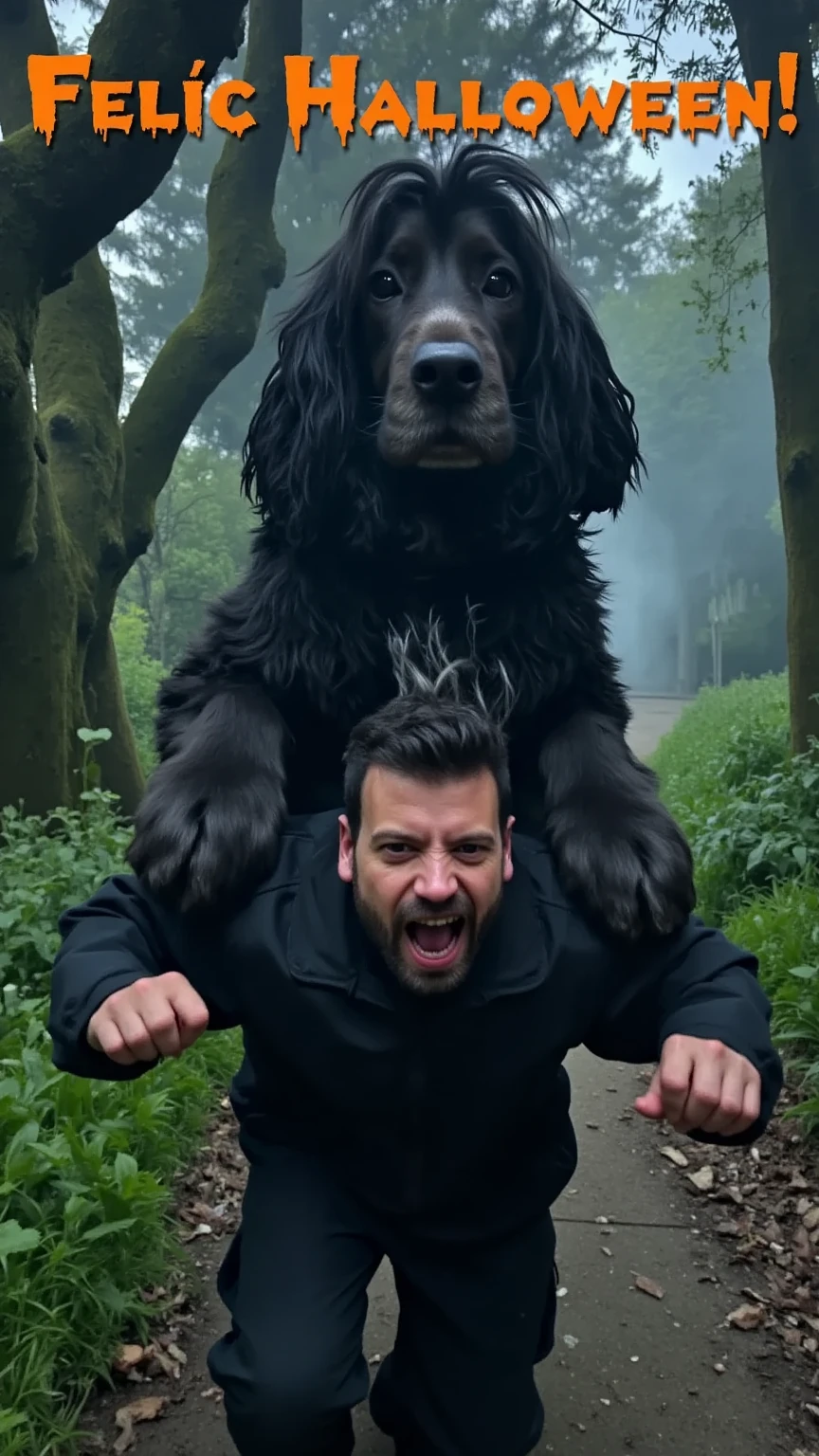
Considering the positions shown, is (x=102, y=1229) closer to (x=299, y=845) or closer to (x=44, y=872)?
(x=299, y=845)

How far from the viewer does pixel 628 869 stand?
1590 mm

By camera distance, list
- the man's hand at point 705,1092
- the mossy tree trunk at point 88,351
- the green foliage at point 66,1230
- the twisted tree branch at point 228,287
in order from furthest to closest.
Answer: the twisted tree branch at point 228,287 → the mossy tree trunk at point 88,351 → the green foliage at point 66,1230 → the man's hand at point 705,1092

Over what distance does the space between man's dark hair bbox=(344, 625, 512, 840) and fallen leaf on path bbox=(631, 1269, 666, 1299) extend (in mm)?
1697

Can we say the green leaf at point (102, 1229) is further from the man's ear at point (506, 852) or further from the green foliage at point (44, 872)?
the man's ear at point (506, 852)

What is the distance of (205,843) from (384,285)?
37.8 inches

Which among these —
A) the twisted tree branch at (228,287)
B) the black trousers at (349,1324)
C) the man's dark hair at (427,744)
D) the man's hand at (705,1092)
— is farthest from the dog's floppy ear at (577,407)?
the twisted tree branch at (228,287)

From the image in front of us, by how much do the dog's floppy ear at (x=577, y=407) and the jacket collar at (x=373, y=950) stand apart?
700mm

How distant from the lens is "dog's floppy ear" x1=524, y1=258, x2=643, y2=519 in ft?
5.80

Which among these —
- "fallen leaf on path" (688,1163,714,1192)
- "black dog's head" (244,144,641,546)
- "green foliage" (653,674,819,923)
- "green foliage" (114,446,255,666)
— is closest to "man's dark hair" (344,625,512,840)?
"black dog's head" (244,144,641,546)

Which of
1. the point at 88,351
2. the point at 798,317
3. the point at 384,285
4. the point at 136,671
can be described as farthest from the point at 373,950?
the point at 136,671

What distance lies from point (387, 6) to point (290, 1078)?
15.6 metres

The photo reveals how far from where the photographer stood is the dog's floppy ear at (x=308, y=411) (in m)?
1.74

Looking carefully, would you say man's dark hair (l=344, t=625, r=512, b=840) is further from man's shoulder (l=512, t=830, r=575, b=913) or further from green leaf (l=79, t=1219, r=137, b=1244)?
green leaf (l=79, t=1219, r=137, b=1244)

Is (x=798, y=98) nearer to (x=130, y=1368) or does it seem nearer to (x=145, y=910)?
(x=145, y=910)
